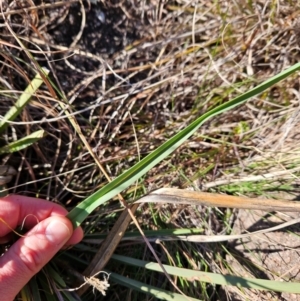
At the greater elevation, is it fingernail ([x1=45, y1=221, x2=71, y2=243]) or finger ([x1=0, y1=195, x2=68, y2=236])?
finger ([x1=0, y1=195, x2=68, y2=236])

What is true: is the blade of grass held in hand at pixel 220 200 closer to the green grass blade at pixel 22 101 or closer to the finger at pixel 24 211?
the finger at pixel 24 211

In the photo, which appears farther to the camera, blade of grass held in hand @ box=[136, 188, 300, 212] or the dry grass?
the dry grass

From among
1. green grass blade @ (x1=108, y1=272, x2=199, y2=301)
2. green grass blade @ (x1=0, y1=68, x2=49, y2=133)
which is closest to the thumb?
green grass blade @ (x1=108, y1=272, x2=199, y2=301)

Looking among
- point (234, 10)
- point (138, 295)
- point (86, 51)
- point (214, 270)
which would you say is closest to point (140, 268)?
point (138, 295)

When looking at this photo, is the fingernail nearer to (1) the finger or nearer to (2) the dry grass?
(1) the finger

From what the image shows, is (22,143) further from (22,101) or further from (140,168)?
(140,168)

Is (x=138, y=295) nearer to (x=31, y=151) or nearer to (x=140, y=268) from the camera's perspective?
(x=140, y=268)
